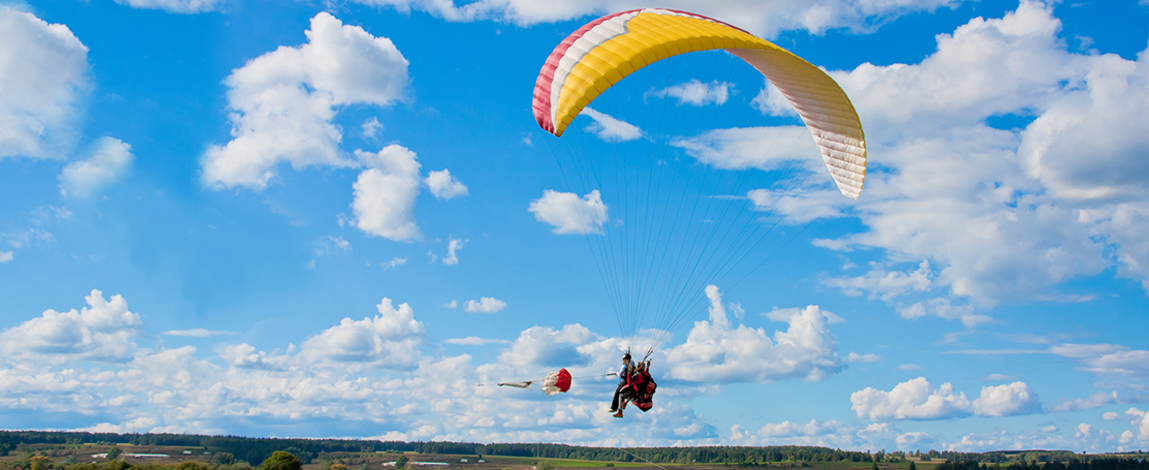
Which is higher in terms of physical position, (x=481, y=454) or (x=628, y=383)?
(x=628, y=383)

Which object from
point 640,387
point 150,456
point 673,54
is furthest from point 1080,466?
point 150,456

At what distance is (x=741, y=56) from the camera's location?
20.4m

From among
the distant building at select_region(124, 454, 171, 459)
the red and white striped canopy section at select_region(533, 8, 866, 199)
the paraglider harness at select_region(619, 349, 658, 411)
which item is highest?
the red and white striped canopy section at select_region(533, 8, 866, 199)

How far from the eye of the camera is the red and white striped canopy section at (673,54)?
1705 centimetres

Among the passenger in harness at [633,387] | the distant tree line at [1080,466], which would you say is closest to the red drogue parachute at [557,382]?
the passenger in harness at [633,387]

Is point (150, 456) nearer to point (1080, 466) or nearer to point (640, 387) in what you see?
point (640, 387)

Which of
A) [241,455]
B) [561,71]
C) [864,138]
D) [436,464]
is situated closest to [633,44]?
[561,71]

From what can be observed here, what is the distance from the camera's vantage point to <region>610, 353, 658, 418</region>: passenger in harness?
733 inches

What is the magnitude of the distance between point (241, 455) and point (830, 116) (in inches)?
5819

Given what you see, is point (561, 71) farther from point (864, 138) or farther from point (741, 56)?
point (864, 138)

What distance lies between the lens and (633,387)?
18656 mm

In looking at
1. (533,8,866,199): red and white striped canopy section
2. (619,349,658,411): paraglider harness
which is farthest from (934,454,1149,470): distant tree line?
(619,349,658,411): paraglider harness

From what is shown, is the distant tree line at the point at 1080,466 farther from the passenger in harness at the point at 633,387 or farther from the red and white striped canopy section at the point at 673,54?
the passenger in harness at the point at 633,387

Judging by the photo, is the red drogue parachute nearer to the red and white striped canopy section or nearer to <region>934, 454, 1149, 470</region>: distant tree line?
the red and white striped canopy section
